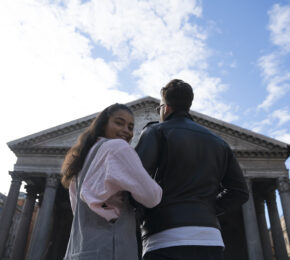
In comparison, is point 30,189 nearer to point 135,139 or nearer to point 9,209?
point 9,209

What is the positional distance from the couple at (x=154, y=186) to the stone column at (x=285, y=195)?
1395 centimetres

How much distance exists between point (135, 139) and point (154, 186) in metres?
14.9

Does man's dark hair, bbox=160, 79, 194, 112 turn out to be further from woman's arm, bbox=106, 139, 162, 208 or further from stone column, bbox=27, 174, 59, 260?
stone column, bbox=27, 174, 59, 260

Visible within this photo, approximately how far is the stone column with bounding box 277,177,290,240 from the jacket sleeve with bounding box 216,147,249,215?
44.6 ft

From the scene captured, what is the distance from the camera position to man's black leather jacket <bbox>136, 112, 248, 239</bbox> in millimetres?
1916

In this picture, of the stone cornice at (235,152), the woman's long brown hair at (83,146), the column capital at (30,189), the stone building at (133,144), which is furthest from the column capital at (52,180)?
the woman's long brown hair at (83,146)

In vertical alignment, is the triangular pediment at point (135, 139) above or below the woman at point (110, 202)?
above

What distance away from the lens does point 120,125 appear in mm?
2156

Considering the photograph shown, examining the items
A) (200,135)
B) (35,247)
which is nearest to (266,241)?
(35,247)

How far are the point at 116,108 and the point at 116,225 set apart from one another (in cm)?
94

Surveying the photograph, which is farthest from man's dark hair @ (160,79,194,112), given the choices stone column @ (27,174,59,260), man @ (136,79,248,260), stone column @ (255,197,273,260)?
stone column @ (255,197,273,260)

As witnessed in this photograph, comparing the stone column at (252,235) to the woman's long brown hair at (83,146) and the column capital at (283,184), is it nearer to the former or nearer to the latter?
the column capital at (283,184)

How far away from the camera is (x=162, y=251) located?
1.84 meters

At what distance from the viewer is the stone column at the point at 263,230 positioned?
17.2 m
